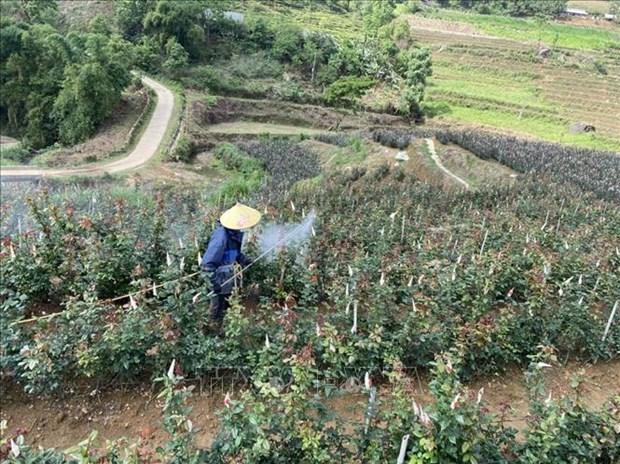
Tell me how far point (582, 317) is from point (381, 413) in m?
3.54

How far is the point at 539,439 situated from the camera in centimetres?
362

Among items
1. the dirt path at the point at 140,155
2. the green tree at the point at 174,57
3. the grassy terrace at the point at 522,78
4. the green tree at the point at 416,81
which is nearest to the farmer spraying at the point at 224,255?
the dirt path at the point at 140,155

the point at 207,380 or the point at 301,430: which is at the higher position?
the point at 301,430

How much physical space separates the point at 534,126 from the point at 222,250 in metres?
32.1

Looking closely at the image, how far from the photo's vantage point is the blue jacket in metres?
5.90

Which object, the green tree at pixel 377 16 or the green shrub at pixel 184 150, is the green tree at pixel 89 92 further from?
the green tree at pixel 377 16

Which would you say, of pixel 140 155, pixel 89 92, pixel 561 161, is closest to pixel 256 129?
pixel 140 155

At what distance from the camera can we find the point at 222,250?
5.94m

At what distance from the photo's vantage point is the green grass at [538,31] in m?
32.2

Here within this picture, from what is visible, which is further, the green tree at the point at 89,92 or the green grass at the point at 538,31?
the green grass at the point at 538,31

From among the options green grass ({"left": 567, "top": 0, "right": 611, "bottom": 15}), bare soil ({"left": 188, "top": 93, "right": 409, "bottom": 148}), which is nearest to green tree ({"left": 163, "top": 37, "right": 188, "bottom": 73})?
bare soil ({"left": 188, "top": 93, "right": 409, "bottom": 148})

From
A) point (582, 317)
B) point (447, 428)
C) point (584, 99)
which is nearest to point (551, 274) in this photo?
point (582, 317)

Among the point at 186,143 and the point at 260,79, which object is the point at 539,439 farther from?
the point at 260,79

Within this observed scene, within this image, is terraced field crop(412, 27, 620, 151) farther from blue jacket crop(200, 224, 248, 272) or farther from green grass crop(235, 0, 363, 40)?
blue jacket crop(200, 224, 248, 272)
